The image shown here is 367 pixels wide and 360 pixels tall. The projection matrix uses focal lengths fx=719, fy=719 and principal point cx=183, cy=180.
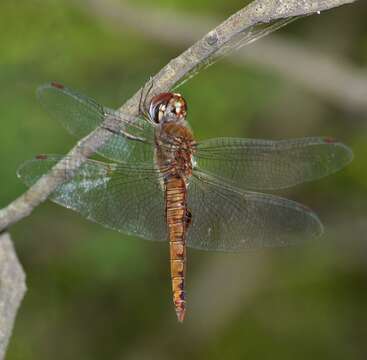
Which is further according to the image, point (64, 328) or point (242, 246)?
point (64, 328)

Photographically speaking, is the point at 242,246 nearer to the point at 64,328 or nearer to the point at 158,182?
the point at 158,182

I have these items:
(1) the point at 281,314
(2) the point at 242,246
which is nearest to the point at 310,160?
(2) the point at 242,246

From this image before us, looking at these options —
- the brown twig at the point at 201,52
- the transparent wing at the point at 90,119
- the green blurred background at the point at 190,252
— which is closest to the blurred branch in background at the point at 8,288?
the brown twig at the point at 201,52

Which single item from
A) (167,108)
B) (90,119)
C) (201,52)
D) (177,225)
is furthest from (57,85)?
(177,225)

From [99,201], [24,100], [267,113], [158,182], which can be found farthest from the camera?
[267,113]

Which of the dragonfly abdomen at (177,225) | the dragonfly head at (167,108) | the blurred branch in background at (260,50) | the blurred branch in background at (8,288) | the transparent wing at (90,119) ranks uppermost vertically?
the blurred branch in background at (260,50)

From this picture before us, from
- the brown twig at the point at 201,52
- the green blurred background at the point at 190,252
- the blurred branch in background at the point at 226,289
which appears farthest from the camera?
the blurred branch in background at the point at 226,289

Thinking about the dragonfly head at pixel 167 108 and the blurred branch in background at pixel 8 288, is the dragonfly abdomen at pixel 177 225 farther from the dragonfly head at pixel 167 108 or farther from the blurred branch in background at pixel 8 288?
the blurred branch in background at pixel 8 288

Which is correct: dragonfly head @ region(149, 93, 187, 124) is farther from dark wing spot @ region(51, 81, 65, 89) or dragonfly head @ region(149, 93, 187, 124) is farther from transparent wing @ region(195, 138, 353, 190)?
dark wing spot @ region(51, 81, 65, 89)
